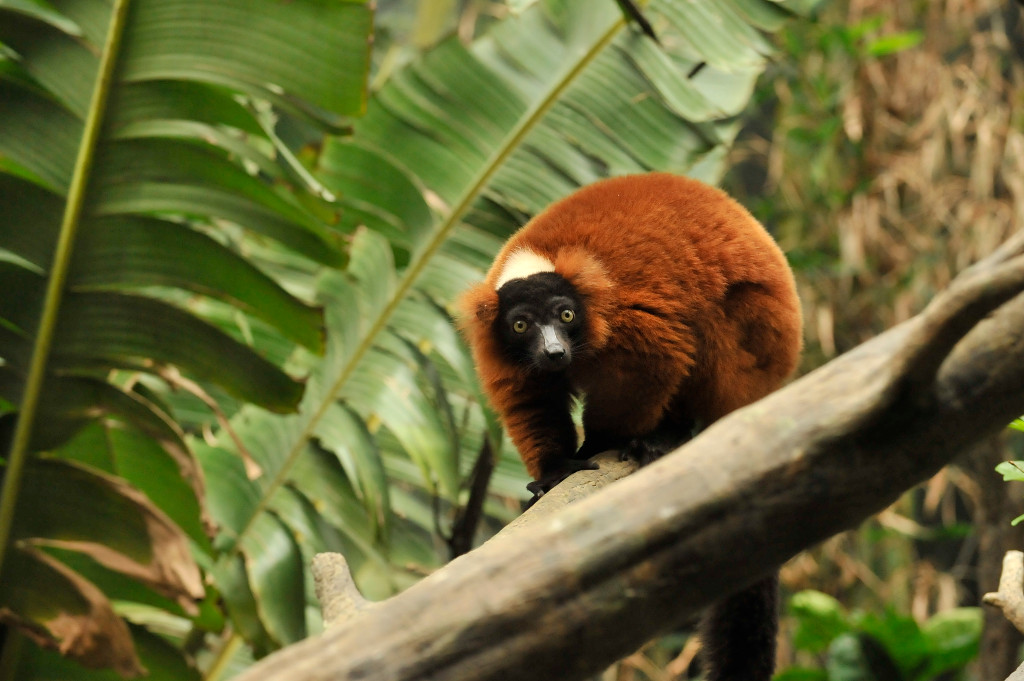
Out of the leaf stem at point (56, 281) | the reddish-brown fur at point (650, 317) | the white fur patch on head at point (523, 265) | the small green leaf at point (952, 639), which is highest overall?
the leaf stem at point (56, 281)

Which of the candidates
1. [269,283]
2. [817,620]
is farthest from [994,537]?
[269,283]

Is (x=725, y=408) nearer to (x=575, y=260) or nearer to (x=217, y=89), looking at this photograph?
(x=575, y=260)

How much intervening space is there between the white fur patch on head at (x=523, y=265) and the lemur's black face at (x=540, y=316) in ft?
0.08

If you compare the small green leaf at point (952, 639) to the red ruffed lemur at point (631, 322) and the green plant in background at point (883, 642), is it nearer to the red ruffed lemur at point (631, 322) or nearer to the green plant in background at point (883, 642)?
the green plant in background at point (883, 642)

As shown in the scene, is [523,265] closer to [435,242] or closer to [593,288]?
[593,288]

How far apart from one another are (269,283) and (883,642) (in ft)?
11.4

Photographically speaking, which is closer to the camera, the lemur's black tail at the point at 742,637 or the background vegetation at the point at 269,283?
the lemur's black tail at the point at 742,637

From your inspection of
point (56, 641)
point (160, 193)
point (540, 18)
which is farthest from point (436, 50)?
point (56, 641)

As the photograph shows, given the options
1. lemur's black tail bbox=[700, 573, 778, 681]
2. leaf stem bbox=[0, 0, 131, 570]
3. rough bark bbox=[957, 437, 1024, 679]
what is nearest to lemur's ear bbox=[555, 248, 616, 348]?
lemur's black tail bbox=[700, 573, 778, 681]

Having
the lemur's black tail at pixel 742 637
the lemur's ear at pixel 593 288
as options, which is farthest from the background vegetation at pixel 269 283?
the lemur's black tail at pixel 742 637

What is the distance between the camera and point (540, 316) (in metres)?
2.74

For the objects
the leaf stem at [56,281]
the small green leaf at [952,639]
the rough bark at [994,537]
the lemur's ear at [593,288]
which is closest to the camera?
the lemur's ear at [593,288]

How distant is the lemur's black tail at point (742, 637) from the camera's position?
91.5 inches

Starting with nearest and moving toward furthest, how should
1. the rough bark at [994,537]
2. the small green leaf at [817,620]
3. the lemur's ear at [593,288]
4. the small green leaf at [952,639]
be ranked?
the lemur's ear at [593,288]
the rough bark at [994,537]
the small green leaf at [952,639]
the small green leaf at [817,620]
